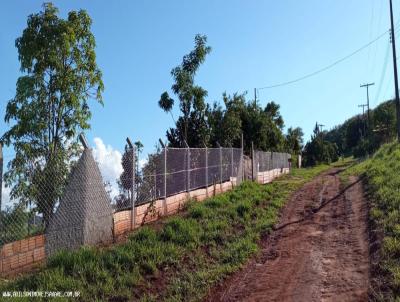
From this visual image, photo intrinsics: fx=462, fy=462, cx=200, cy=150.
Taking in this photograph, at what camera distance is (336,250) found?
24.7 feet

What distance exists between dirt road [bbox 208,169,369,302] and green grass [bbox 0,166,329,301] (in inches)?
13.0

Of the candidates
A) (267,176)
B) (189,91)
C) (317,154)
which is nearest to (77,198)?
(189,91)

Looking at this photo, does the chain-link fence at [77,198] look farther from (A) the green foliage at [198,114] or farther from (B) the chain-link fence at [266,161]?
(B) the chain-link fence at [266,161]

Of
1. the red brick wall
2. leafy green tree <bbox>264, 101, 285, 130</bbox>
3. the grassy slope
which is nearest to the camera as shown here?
the grassy slope

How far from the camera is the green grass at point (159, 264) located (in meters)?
5.96

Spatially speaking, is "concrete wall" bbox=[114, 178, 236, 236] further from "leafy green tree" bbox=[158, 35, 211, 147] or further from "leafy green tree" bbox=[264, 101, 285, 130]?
"leafy green tree" bbox=[264, 101, 285, 130]

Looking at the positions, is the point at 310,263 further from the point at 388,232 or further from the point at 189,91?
the point at 189,91

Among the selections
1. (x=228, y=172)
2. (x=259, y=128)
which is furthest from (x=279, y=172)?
(x=228, y=172)

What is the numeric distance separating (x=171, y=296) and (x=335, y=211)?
20.7ft

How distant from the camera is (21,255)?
698 centimetres


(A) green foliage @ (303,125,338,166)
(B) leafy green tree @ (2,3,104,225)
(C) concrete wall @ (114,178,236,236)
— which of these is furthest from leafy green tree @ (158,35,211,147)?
(A) green foliage @ (303,125,338,166)

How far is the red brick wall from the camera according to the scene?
6.63m

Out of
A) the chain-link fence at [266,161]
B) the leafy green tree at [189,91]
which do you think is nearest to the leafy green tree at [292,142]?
the chain-link fence at [266,161]

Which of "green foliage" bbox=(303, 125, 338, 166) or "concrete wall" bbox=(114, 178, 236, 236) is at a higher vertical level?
"green foliage" bbox=(303, 125, 338, 166)
